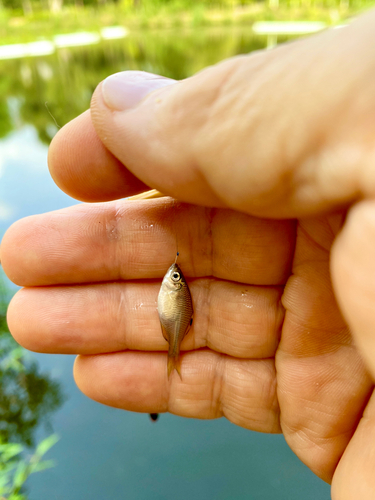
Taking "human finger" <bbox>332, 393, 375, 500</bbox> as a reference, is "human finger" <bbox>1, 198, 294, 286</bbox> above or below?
above

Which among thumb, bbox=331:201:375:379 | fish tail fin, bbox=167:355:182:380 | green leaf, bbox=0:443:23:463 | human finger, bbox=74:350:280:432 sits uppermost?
thumb, bbox=331:201:375:379

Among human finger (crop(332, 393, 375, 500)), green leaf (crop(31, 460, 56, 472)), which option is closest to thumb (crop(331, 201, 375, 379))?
human finger (crop(332, 393, 375, 500))

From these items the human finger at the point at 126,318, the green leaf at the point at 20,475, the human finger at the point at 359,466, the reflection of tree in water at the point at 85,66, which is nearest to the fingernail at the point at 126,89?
the human finger at the point at 126,318

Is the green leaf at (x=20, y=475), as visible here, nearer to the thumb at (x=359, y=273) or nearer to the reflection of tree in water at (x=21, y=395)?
the reflection of tree in water at (x=21, y=395)

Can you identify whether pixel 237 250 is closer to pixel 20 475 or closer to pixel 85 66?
pixel 20 475

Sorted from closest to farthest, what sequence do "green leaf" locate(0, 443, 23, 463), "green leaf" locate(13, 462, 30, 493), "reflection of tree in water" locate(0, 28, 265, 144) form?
"green leaf" locate(13, 462, 30, 493) < "green leaf" locate(0, 443, 23, 463) < "reflection of tree in water" locate(0, 28, 265, 144)

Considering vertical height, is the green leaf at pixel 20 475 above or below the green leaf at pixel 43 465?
above

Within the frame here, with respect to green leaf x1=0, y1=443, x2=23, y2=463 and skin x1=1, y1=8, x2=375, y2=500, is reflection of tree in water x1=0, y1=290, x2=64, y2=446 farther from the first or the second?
skin x1=1, y1=8, x2=375, y2=500

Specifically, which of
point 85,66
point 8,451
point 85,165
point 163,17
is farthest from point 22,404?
point 163,17
